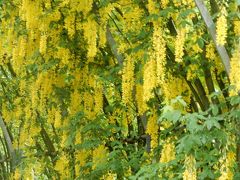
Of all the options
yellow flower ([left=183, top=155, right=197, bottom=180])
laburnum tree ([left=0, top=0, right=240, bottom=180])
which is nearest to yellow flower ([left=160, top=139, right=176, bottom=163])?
laburnum tree ([left=0, top=0, right=240, bottom=180])

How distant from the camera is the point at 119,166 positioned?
5.93 m

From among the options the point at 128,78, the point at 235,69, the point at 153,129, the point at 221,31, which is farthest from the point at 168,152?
the point at 221,31

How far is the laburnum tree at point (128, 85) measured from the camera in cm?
404

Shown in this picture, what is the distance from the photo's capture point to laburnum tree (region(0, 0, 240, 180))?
404cm

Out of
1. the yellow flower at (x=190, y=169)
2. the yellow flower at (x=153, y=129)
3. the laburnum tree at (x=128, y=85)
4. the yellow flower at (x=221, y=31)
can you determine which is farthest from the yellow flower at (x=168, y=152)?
the yellow flower at (x=221, y=31)

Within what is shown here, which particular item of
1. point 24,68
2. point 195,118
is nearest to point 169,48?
point 195,118

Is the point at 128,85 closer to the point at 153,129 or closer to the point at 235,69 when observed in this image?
the point at 153,129

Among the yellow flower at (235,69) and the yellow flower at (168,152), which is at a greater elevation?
the yellow flower at (235,69)

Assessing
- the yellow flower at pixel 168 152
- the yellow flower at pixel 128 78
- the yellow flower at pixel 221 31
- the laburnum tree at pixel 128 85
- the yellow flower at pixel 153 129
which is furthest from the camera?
the yellow flower at pixel 153 129

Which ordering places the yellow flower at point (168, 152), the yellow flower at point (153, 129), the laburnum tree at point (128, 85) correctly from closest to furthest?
the laburnum tree at point (128, 85), the yellow flower at point (168, 152), the yellow flower at point (153, 129)

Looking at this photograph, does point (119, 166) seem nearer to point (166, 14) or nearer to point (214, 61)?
point (214, 61)

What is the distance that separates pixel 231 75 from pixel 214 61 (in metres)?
1.29

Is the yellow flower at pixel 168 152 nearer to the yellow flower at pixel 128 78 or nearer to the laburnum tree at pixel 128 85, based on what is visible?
Result: the laburnum tree at pixel 128 85

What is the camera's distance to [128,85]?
5.78 meters
